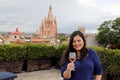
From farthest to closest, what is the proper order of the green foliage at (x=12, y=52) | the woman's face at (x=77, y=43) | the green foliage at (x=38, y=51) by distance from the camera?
1. the green foliage at (x=38, y=51)
2. the green foliage at (x=12, y=52)
3. the woman's face at (x=77, y=43)

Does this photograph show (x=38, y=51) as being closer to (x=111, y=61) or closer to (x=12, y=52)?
(x=12, y=52)

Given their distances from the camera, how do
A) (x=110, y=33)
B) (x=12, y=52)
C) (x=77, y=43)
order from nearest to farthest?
1. (x=77, y=43)
2. (x=12, y=52)
3. (x=110, y=33)

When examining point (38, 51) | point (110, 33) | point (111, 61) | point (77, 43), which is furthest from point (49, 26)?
point (77, 43)

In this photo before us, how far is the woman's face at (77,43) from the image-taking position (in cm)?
244

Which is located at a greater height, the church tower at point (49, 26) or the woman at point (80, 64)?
the church tower at point (49, 26)

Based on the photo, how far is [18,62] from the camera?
28.6 feet

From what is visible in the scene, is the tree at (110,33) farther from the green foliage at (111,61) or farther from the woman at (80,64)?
the woman at (80,64)

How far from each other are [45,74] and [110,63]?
2773mm

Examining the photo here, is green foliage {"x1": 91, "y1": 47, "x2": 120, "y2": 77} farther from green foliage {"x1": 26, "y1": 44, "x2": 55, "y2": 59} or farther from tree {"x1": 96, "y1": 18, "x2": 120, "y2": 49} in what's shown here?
tree {"x1": 96, "y1": 18, "x2": 120, "y2": 49}

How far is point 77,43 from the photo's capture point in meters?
2.43

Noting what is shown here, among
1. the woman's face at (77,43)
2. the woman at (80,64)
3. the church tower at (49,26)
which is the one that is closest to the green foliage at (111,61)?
the woman at (80,64)

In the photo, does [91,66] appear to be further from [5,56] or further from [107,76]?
[5,56]

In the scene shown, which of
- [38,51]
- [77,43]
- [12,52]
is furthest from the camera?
[38,51]

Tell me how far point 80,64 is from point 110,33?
1248 inches
